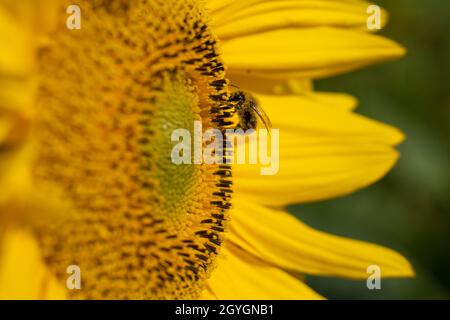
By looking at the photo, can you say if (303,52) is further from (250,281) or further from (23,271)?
(23,271)

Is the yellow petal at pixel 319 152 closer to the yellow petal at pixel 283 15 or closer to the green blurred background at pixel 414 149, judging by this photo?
the yellow petal at pixel 283 15

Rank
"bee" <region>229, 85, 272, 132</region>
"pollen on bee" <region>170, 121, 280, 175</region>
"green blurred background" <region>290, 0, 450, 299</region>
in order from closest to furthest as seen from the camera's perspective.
A: "pollen on bee" <region>170, 121, 280, 175</region>
"bee" <region>229, 85, 272, 132</region>
"green blurred background" <region>290, 0, 450, 299</region>

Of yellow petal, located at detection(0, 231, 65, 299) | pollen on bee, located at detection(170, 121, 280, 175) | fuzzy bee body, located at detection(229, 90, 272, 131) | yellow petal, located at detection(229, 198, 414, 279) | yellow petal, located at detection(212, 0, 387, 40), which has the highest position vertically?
yellow petal, located at detection(212, 0, 387, 40)

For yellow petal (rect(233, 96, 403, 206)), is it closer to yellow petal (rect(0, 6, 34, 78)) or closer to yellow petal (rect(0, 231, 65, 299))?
yellow petal (rect(0, 231, 65, 299))

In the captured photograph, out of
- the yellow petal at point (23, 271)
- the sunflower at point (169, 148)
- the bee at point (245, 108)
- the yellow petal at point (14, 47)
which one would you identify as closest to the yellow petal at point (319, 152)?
the sunflower at point (169, 148)

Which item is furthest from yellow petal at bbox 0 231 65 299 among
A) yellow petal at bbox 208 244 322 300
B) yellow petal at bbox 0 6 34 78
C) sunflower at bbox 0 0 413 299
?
yellow petal at bbox 208 244 322 300

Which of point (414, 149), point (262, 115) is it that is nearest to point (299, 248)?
point (262, 115)

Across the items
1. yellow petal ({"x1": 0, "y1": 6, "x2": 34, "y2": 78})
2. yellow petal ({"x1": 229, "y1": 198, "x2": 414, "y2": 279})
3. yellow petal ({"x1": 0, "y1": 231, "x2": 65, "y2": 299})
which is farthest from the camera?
yellow petal ({"x1": 229, "y1": 198, "x2": 414, "y2": 279})

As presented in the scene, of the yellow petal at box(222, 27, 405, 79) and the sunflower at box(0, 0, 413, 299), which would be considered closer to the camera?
the sunflower at box(0, 0, 413, 299)
